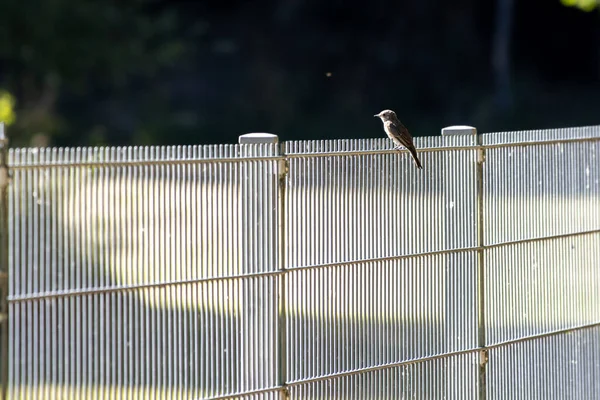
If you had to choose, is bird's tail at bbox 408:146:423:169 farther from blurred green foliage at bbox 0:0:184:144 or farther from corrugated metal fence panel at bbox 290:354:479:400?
blurred green foliage at bbox 0:0:184:144

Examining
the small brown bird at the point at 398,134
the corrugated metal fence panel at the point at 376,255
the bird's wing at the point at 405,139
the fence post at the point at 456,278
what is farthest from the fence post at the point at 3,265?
the fence post at the point at 456,278

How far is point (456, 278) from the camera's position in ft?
22.3

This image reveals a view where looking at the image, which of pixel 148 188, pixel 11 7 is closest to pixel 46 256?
pixel 148 188

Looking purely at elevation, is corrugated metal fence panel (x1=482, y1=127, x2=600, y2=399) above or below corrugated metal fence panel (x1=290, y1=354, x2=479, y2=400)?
above

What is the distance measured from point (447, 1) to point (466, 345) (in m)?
39.1

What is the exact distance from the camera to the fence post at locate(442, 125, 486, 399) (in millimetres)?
6762

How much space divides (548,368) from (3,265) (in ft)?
13.1

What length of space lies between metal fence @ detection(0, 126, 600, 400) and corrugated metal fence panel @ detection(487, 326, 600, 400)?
0.05ft

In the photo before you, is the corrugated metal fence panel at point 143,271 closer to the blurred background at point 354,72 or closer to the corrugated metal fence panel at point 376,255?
the corrugated metal fence panel at point 376,255

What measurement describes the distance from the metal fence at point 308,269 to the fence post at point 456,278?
0.01 metres

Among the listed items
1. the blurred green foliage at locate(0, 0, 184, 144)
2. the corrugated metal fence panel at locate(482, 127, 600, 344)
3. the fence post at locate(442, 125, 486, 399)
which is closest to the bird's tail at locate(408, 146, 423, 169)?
the fence post at locate(442, 125, 486, 399)

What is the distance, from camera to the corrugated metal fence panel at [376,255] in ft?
19.4

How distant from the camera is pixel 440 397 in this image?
670cm

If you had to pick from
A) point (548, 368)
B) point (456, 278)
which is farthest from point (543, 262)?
point (456, 278)
